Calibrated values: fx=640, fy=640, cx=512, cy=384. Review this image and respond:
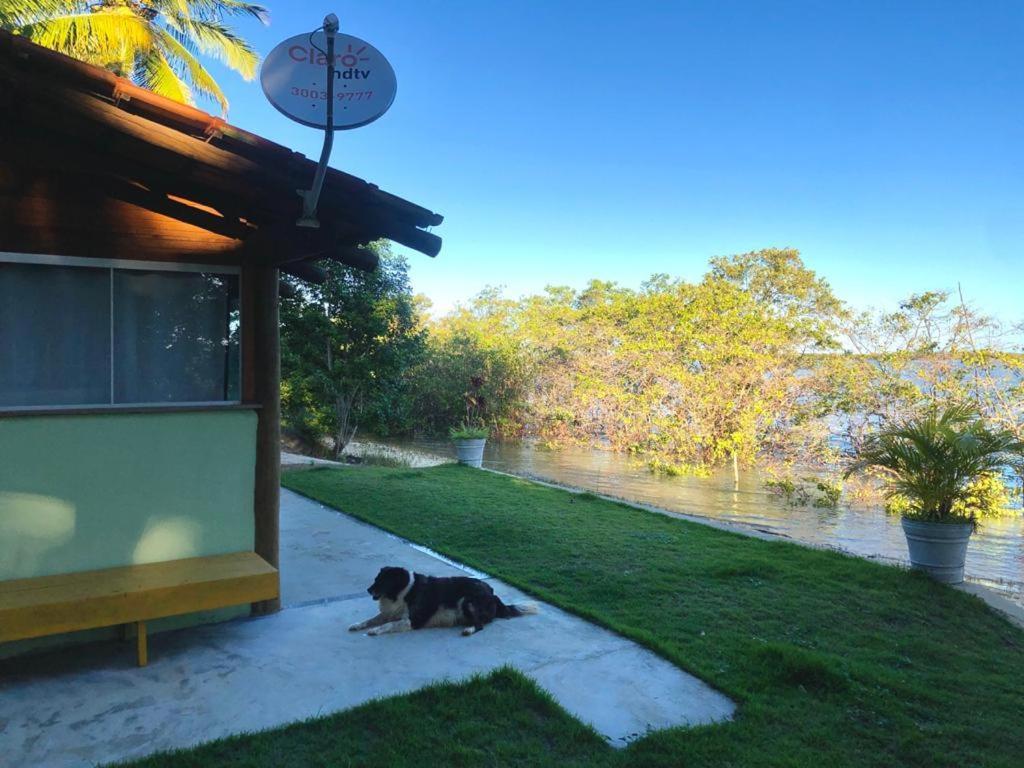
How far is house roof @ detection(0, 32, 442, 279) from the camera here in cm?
303

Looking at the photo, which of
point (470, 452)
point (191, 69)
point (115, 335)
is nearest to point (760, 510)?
point (470, 452)

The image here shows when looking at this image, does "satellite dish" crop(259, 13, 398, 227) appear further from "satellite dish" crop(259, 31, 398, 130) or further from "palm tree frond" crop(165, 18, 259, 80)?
"palm tree frond" crop(165, 18, 259, 80)

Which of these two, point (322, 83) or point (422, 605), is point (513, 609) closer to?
point (422, 605)

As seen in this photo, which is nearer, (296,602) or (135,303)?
(135,303)

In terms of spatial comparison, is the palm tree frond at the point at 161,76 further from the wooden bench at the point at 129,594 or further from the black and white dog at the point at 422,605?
the black and white dog at the point at 422,605

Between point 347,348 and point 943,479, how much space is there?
1238 centimetres

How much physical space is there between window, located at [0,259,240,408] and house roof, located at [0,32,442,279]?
18.6 inches

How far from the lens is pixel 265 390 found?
4.27 m

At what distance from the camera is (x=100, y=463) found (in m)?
3.76

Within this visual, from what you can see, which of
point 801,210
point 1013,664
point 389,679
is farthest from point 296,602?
point 801,210

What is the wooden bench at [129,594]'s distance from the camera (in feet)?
10.4

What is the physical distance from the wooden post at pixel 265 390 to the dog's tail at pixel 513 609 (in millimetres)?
1547

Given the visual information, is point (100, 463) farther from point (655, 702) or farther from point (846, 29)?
point (846, 29)

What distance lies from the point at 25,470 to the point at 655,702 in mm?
3643
